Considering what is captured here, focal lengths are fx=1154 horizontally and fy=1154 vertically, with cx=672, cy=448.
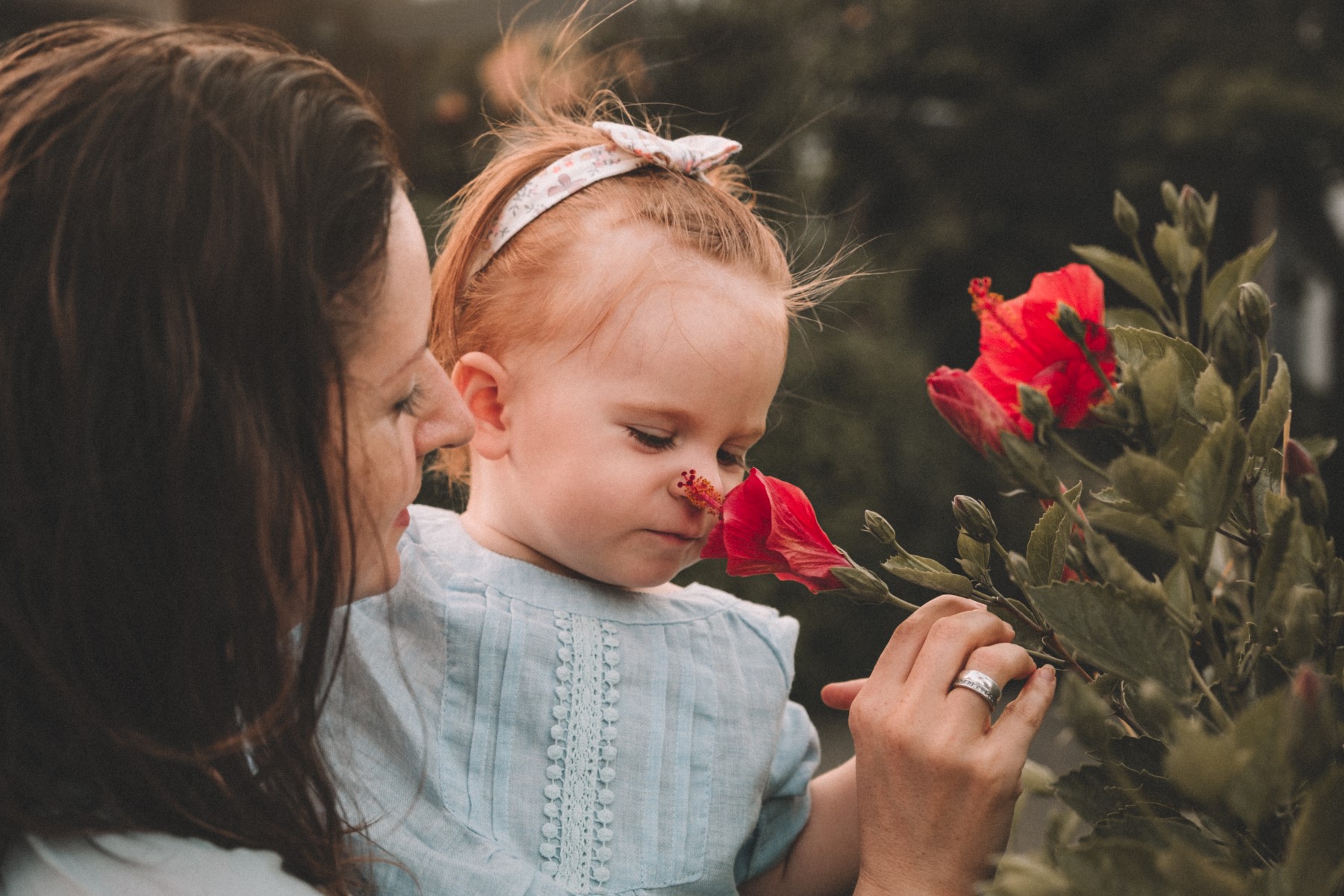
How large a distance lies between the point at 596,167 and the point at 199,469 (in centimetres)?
71

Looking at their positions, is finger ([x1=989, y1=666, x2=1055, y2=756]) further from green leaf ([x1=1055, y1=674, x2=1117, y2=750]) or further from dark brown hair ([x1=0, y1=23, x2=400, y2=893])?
dark brown hair ([x1=0, y1=23, x2=400, y2=893])

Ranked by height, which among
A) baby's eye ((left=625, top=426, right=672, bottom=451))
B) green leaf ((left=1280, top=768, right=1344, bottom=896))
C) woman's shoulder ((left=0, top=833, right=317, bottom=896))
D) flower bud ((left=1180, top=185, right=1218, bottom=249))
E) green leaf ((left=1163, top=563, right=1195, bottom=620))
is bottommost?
woman's shoulder ((left=0, top=833, right=317, bottom=896))

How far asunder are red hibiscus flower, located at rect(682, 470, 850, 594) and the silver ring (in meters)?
0.15

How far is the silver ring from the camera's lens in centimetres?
99

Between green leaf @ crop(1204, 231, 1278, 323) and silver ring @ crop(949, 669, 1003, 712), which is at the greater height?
green leaf @ crop(1204, 231, 1278, 323)

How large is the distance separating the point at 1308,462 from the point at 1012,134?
752 cm

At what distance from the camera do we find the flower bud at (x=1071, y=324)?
790mm

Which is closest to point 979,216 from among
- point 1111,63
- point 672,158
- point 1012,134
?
point 1012,134

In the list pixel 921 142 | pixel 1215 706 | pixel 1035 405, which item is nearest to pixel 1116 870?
pixel 1215 706

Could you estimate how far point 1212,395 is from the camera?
2.27ft

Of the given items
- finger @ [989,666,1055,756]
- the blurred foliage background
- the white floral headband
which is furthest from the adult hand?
the blurred foliage background

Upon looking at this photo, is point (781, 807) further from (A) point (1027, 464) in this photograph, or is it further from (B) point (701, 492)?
(A) point (1027, 464)

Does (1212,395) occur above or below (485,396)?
above

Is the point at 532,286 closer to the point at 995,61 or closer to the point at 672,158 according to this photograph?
the point at 672,158
